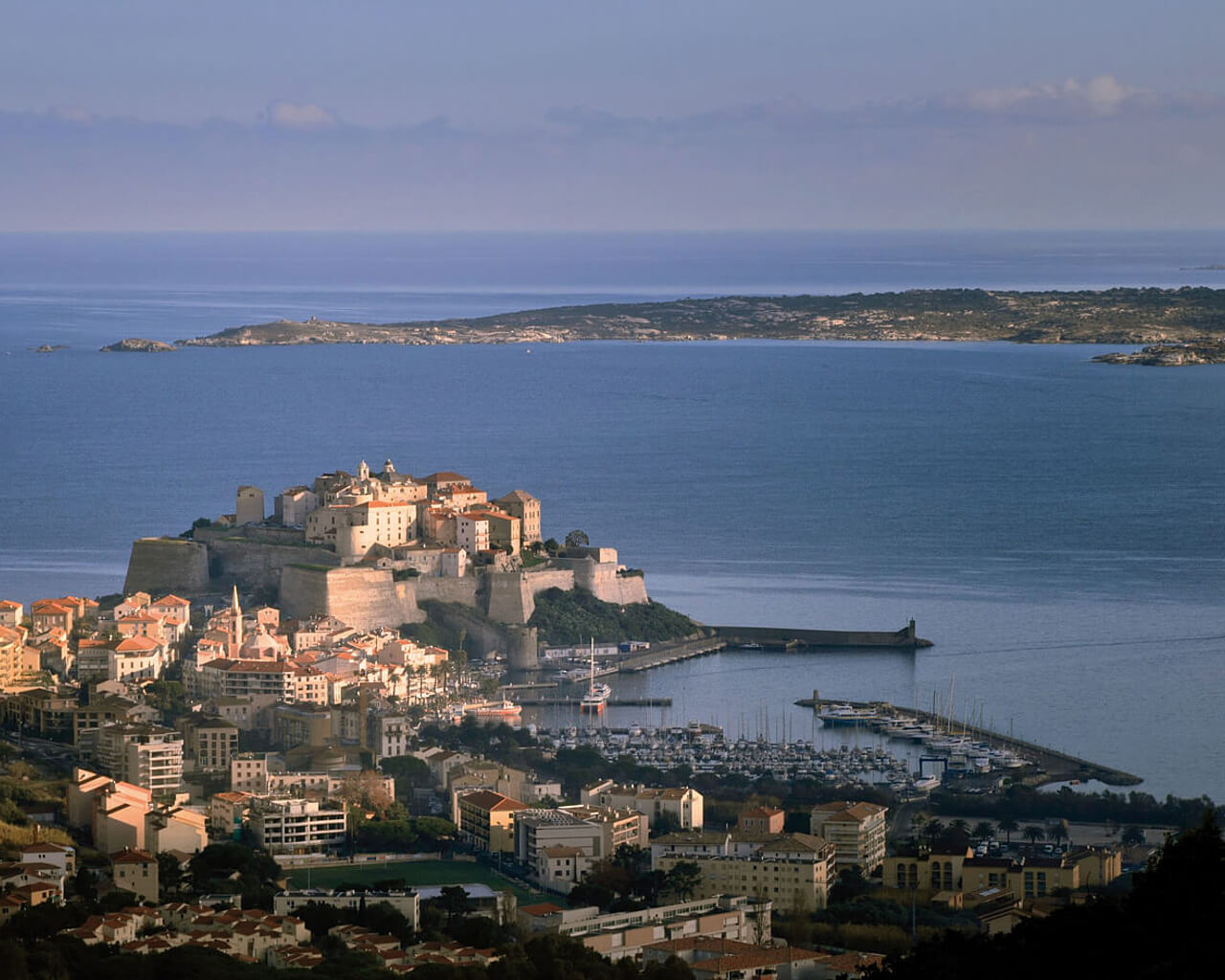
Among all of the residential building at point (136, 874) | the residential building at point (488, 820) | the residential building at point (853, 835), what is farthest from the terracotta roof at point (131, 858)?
the residential building at point (853, 835)

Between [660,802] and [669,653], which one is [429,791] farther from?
[669,653]

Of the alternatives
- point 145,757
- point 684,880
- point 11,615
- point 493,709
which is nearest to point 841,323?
point 11,615

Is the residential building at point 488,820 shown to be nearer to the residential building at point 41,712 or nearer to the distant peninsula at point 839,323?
the residential building at point 41,712

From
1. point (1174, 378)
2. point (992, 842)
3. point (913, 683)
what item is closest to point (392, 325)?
point (1174, 378)

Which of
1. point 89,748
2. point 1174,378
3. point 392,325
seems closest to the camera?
point 89,748

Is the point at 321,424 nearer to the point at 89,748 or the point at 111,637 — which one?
the point at 111,637

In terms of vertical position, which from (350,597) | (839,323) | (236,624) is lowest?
(236,624)

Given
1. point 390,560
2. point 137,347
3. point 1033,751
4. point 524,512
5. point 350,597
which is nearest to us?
point 1033,751
